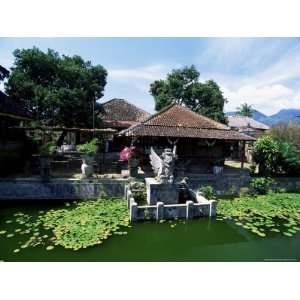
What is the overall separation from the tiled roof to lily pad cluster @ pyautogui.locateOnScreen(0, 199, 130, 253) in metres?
5.12

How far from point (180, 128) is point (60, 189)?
7.69 m

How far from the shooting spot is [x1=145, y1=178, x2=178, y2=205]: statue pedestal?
9.21 metres

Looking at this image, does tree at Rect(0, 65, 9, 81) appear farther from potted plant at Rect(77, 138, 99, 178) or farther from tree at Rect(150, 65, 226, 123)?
tree at Rect(150, 65, 226, 123)

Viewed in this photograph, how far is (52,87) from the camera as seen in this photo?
16.1 m

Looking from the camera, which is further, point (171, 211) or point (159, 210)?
point (171, 211)

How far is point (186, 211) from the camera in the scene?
8.43 metres

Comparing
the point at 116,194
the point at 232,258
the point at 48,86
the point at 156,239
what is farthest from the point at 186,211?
the point at 48,86

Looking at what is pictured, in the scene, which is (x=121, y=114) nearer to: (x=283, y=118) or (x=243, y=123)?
(x=243, y=123)

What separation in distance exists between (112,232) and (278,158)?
36.5 ft

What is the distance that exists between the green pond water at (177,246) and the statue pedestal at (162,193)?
1.31 meters

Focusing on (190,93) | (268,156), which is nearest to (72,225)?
(268,156)

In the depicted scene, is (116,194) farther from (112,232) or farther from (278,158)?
(278,158)

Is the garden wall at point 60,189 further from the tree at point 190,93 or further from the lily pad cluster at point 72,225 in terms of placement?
the tree at point 190,93

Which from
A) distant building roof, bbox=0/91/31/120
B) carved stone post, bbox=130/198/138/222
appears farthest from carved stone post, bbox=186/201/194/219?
distant building roof, bbox=0/91/31/120
